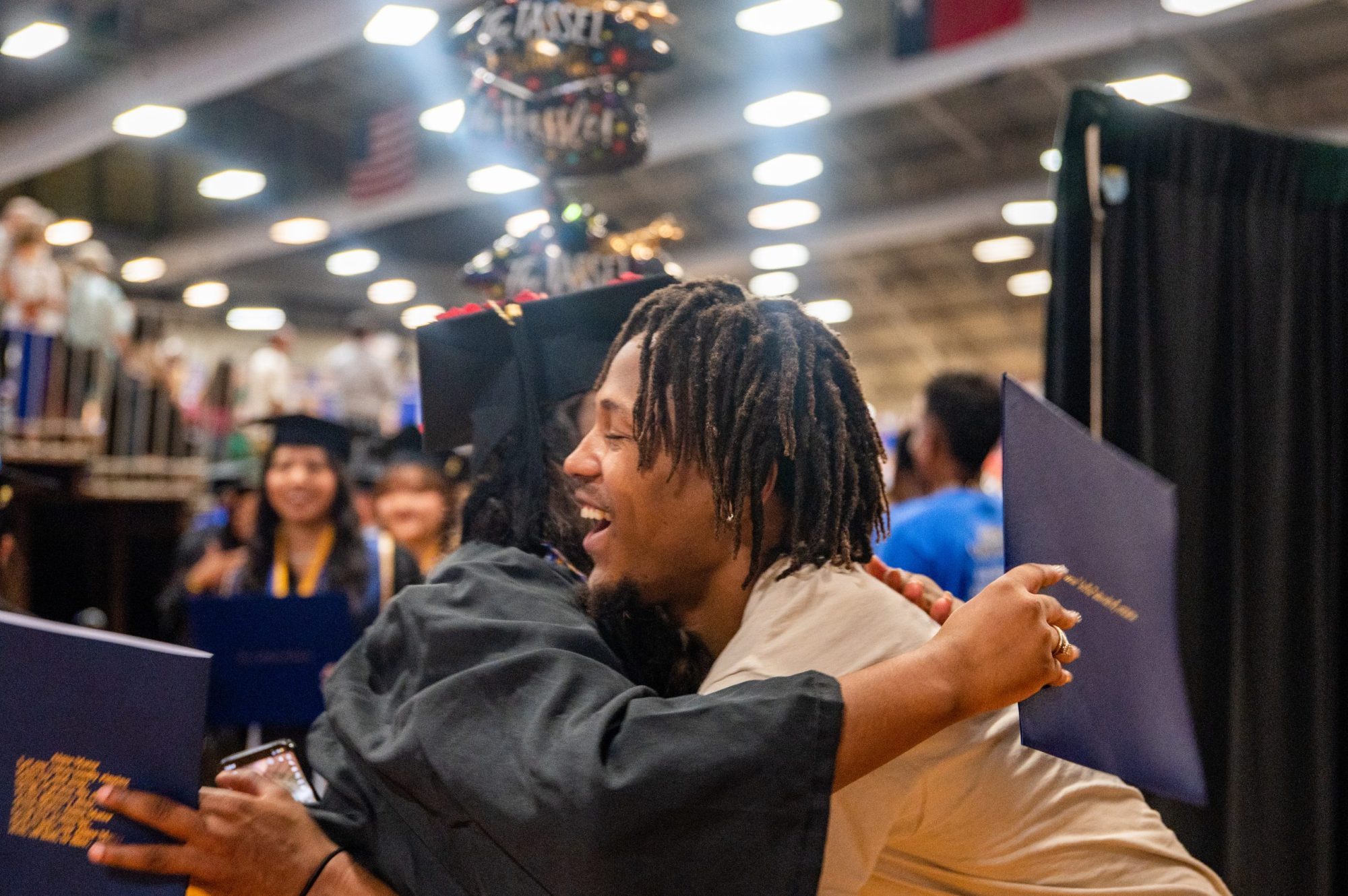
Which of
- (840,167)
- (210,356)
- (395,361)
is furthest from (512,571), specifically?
(210,356)

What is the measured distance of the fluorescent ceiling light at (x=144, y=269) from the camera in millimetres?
17141

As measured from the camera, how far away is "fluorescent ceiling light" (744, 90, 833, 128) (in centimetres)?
1059

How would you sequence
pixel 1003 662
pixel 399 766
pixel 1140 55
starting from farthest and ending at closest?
pixel 1140 55 → pixel 399 766 → pixel 1003 662

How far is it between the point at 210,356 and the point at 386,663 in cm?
1931

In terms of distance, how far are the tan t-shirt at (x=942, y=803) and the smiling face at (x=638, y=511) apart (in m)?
0.10

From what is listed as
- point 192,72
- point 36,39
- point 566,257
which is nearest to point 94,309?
point 36,39

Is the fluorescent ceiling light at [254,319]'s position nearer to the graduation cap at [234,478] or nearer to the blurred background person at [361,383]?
the blurred background person at [361,383]

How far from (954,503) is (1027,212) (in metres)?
11.3

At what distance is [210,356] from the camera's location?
19.7m

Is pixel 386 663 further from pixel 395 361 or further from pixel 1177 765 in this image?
pixel 395 361

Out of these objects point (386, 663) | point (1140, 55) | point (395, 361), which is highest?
point (1140, 55)

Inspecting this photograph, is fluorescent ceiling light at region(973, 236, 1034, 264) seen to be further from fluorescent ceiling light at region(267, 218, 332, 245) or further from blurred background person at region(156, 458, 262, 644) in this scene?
blurred background person at region(156, 458, 262, 644)

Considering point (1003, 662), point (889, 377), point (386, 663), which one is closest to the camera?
point (1003, 662)

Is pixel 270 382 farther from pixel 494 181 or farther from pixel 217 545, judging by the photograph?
pixel 217 545
